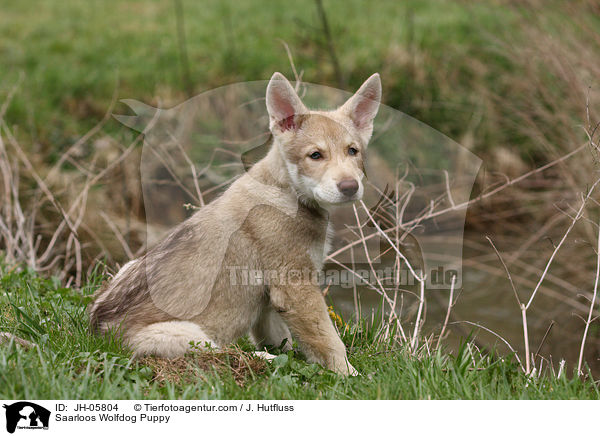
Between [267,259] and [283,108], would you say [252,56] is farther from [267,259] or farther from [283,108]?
[267,259]

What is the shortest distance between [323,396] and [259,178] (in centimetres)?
148

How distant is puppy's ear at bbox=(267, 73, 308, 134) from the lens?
12.9ft

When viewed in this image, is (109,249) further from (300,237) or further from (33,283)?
(300,237)

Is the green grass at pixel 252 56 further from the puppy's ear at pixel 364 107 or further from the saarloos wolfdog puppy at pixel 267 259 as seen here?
the saarloos wolfdog puppy at pixel 267 259

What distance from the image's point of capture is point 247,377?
3816 millimetres

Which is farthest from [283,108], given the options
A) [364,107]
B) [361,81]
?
[361,81]

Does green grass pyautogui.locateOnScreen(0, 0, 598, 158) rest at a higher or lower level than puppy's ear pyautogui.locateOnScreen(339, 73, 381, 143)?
lower

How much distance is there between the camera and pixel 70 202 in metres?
8.17
